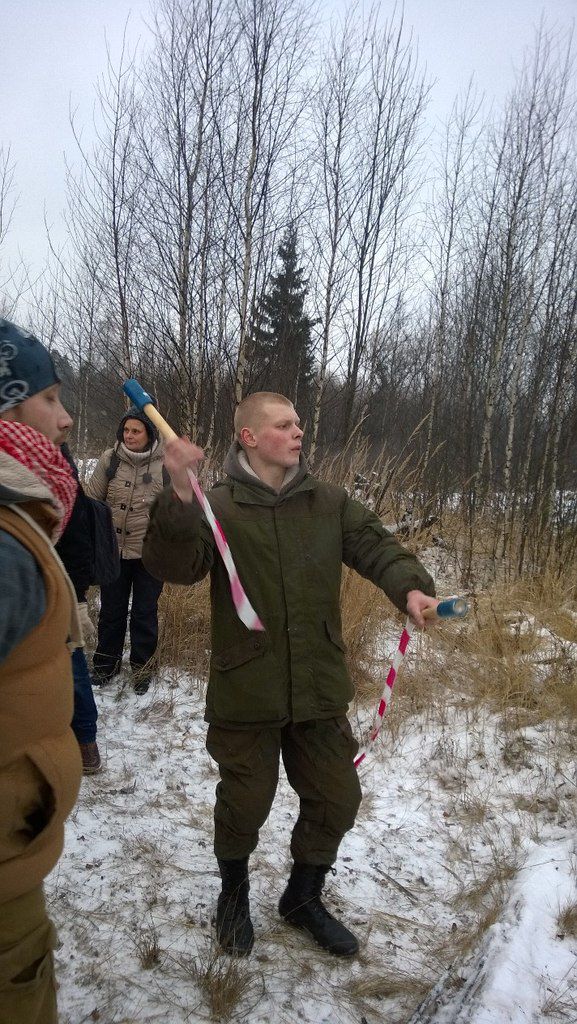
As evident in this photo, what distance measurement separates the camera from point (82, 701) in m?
2.75

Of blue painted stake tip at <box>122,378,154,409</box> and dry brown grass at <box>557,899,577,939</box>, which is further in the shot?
dry brown grass at <box>557,899,577,939</box>

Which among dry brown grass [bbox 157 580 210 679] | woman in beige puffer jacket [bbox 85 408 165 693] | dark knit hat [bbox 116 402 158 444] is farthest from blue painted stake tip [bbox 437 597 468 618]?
dry brown grass [bbox 157 580 210 679]

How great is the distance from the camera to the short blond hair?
6.30 feet

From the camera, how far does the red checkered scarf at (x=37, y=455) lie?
102cm

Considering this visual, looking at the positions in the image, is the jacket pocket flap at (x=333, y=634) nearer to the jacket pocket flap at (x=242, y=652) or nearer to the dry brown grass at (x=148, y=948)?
the jacket pocket flap at (x=242, y=652)

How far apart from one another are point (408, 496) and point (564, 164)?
18.9 ft

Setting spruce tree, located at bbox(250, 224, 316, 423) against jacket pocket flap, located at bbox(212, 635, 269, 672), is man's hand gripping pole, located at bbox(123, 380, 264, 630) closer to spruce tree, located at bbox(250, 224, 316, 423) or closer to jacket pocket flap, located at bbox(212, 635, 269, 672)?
jacket pocket flap, located at bbox(212, 635, 269, 672)

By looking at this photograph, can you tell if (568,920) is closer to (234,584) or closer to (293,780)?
(293,780)

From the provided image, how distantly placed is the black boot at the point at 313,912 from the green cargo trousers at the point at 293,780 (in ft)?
0.31

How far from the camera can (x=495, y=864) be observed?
235cm

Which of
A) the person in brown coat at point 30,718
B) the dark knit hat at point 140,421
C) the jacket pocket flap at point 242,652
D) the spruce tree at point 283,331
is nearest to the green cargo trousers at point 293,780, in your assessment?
the jacket pocket flap at point 242,652

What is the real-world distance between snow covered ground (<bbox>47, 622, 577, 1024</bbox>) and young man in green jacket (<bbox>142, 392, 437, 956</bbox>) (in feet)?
0.54

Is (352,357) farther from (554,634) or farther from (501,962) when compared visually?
(501,962)

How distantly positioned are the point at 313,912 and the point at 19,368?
2.00 meters
